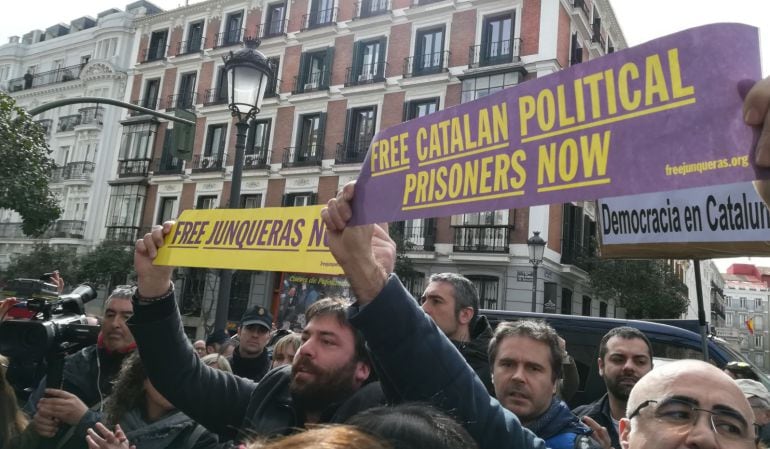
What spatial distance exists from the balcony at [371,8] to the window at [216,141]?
762 cm

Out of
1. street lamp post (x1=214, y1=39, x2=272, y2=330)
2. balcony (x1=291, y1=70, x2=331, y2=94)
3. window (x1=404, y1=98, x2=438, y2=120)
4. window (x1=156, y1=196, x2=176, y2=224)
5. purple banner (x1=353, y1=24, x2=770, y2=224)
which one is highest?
balcony (x1=291, y1=70, x2=331, y2=94)

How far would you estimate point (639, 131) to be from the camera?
1.30m

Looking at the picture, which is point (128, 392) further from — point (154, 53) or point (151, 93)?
point (154, 53)

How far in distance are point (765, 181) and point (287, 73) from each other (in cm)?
2416

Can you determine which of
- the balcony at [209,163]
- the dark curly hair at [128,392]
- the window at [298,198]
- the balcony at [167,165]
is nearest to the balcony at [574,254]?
the window at [298,198]

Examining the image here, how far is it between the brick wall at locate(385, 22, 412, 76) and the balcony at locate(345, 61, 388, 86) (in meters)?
0.30

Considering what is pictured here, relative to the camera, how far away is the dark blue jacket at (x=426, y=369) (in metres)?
1.52

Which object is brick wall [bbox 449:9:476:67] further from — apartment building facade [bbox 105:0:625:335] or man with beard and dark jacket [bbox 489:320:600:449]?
man with beard and dark jacket [bbox 489:320:600:449]

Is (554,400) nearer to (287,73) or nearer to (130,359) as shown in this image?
(130,359)

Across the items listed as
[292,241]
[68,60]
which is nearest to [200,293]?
[68,60]

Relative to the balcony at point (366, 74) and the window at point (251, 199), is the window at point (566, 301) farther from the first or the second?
the window at point (251, 199)

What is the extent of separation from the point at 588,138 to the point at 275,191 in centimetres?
2194

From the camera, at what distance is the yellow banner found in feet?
7.43

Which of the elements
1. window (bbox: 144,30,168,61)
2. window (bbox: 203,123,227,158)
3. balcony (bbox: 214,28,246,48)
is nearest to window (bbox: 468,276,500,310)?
window (bbox: 203,123,227,158)
